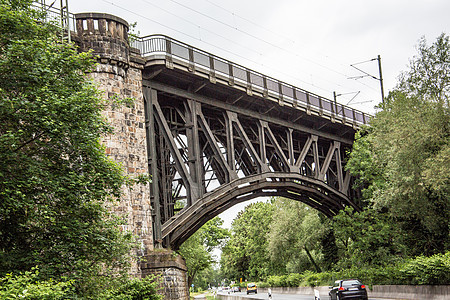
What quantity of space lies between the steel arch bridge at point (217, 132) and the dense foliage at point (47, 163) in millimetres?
8737

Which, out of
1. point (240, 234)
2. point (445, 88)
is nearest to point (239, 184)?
point (445, 88)

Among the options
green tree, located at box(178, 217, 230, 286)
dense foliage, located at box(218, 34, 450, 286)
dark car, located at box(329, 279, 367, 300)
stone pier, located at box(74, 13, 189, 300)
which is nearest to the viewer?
stone pier, located at box(74, 13, 189, 300)

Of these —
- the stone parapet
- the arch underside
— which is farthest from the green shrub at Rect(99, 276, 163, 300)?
the stone parapet

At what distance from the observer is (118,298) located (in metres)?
15.7

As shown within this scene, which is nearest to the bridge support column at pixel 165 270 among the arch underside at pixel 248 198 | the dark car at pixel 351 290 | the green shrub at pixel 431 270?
the arch underside at pixel 248 198

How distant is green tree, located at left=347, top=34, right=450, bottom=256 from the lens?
1075 inches

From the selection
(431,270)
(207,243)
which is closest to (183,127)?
(431,270)

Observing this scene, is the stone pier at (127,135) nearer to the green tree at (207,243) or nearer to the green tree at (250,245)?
the green tree at (207,243)

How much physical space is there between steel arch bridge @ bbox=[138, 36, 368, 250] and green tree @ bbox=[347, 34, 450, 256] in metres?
5.03

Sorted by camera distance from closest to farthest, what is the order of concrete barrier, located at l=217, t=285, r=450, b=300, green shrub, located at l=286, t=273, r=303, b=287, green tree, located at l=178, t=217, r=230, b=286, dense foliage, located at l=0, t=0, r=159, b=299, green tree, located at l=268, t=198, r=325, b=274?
dense foliage, located at l=0, t=0, r=159, b=299 → concrete barrier, located at l=217, t=285, r=450, b=300 → green tree, located at l=268, t=198, r=325, b=274 → green shrub, located at l=286, t=273, r=303, b=287 → green tree, located at l=178, t=217, r=230, b=286

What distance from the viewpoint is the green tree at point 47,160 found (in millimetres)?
13336

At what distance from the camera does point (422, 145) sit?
1103 inches

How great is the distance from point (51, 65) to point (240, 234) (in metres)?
88.8

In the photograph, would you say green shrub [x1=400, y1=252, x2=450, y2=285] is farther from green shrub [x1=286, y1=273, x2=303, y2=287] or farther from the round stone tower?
green shrub [x1=286, y1=273, x2=303, y2=287]
